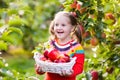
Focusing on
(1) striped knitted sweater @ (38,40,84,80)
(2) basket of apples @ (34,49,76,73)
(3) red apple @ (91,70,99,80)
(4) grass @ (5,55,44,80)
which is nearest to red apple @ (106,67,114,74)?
(3) red apple @ (91,70,99,80)

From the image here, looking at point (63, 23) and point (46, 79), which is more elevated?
point (63, 23)

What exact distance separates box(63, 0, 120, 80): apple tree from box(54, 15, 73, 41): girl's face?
237 mm

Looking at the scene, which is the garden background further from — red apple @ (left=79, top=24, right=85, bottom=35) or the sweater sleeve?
the sweater sleeve

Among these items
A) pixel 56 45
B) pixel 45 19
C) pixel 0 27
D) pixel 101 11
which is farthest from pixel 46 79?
pixel 45 19

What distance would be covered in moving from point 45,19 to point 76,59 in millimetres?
6457

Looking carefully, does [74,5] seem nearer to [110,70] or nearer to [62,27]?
[62,27]

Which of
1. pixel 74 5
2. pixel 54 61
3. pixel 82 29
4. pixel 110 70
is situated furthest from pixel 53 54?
pixel 110 70

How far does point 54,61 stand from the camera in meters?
3.68

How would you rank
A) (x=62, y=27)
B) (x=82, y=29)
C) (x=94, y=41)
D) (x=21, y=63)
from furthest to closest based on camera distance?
(x=21, y=63)
(x=94, y=41)
(x=82, y=29)
(x=62, y=27)

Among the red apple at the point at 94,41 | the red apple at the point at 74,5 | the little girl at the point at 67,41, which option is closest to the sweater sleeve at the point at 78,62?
the little girl at the point at 67,41

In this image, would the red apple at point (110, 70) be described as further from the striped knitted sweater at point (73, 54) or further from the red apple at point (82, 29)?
the striped knitted sweater at point (73, 54)

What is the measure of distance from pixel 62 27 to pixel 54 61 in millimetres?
283

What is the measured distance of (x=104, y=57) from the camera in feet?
15.1

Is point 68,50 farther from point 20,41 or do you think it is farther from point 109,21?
point 20,41
